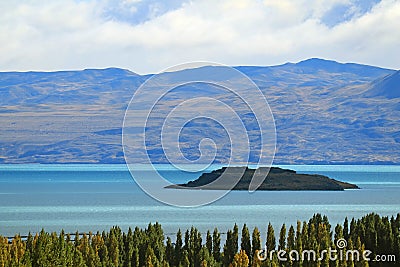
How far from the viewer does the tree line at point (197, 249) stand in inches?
2154

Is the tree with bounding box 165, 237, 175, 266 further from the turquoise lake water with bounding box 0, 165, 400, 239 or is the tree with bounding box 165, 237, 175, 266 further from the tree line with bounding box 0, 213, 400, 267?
the turquoise lake water with bounding box 0, 165, 400, 239

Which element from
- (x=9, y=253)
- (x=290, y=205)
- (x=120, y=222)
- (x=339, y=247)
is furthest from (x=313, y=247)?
(x=290, y=205)

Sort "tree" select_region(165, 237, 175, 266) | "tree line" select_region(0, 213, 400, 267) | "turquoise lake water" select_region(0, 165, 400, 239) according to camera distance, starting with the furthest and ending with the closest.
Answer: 1. "turquoise lake water" select_region(0, 165, 400, 239)
2. "tree" select_region(165, 237, 175, 266)
3. "tree line" select_region(0, 213, 400, 267)

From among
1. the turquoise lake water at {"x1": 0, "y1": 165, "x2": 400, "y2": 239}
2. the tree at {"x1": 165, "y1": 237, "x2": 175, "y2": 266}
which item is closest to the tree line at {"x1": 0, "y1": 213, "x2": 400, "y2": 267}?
the tree at {"x1": 165, "y1": 237, "x2": 175, "y2": 266}

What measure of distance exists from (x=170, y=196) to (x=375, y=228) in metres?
108

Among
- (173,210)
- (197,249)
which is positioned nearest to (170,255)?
(197,249)

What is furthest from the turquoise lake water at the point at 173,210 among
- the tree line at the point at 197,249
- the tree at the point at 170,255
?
the tree at the point at 170,255

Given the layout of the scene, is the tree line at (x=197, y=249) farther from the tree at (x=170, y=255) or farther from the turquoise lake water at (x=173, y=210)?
the turquoise lake water at (x=173, y=210)

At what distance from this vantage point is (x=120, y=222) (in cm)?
11081

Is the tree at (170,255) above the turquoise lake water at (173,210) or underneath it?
underneath

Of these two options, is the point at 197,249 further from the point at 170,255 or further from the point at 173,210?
the point at 173,210

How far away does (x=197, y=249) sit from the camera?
214ft

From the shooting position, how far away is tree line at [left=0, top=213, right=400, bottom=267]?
180ft

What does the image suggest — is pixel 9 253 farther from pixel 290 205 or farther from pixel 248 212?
pixel 290 205
